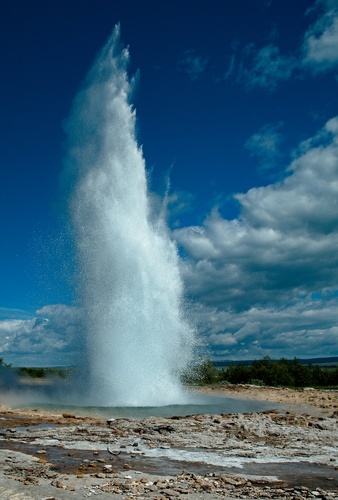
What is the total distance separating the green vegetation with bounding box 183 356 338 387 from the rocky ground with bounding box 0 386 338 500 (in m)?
29.0

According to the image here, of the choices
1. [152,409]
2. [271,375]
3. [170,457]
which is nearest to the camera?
[170,457]

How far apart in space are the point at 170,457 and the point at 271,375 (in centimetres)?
3782

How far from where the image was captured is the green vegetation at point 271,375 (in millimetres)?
46219

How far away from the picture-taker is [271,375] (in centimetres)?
4653

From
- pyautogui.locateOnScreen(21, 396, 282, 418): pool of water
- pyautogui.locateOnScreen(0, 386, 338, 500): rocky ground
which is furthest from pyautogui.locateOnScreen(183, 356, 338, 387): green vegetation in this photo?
pyautogui.locateOnScreen(0, 386, 338, 500): rocky ground

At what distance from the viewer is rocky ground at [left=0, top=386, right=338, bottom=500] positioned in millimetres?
8000

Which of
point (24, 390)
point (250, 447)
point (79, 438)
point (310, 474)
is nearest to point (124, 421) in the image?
point (79, 438)

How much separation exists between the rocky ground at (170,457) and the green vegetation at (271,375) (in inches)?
1142

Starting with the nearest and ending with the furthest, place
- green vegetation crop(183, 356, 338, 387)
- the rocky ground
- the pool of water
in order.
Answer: the rocky ground < the pool of water < green vegetation crop(183, 356, 338, 387)

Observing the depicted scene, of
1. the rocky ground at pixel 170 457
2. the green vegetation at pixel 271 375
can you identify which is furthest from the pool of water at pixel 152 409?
the green vegetation at pixel 271 375

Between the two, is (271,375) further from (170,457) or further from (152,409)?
(170,457)

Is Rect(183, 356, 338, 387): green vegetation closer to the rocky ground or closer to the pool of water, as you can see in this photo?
the pool of water

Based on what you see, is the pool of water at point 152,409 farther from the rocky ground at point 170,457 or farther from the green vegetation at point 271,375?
the green vegetation at point 271,375

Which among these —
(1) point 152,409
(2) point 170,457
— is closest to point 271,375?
(1) point 152,409
